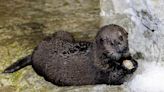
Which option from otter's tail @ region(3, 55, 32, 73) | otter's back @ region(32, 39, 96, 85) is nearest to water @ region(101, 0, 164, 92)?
otter's back @ region(32, 39, 96, 85)

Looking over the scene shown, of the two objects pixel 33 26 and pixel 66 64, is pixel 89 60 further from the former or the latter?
pixel 33 26

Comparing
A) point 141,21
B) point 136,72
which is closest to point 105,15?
point 141,21

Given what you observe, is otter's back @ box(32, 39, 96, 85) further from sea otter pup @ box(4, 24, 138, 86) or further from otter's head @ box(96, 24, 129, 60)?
otter's head @ box(96, 24, 129, 60)

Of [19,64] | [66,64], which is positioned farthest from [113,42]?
[19,64]

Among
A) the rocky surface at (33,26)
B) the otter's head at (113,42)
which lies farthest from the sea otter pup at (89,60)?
the rocky surface at (33,26)

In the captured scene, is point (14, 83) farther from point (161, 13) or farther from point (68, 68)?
point (161, 13)

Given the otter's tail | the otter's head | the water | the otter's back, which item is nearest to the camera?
the otter's head

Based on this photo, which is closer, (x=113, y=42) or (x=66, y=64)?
(x=113, y=42)
